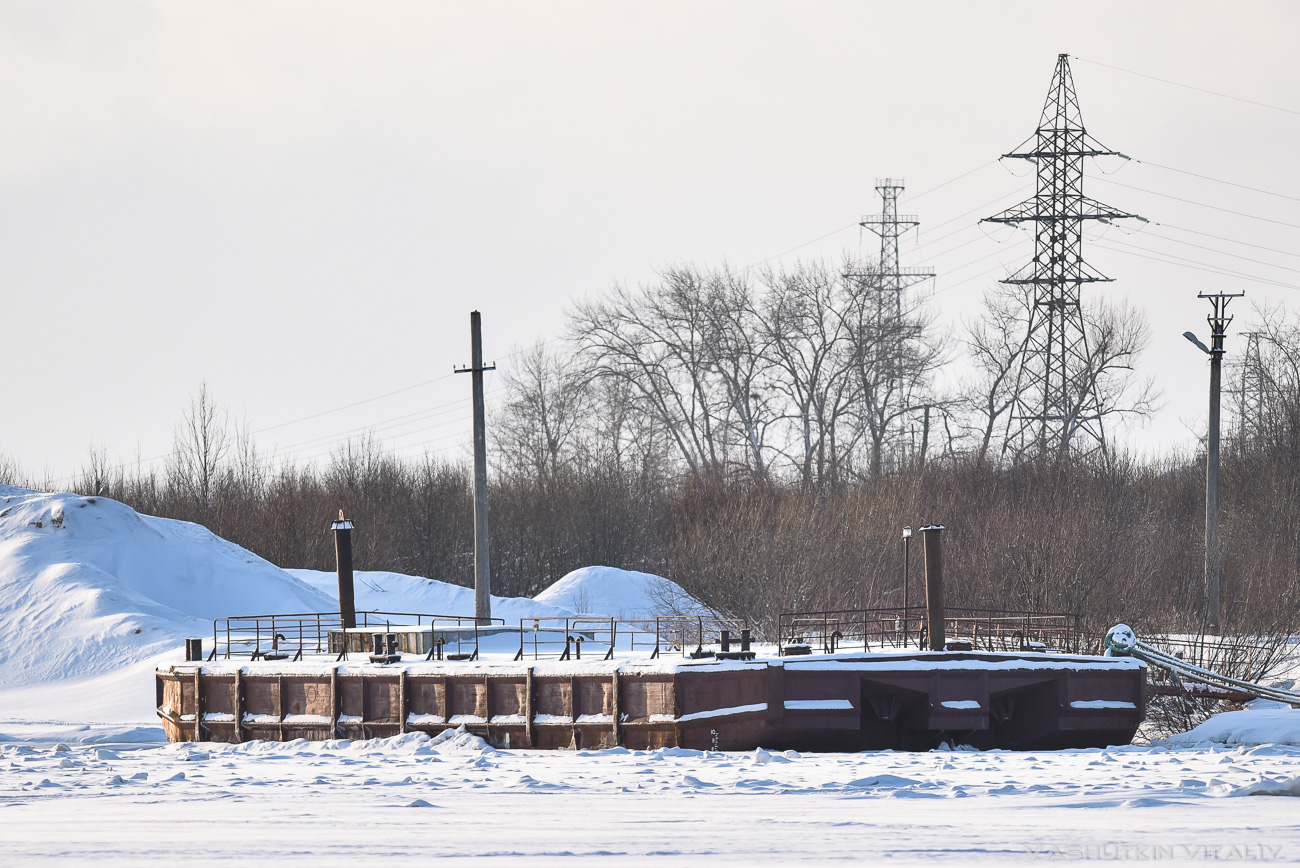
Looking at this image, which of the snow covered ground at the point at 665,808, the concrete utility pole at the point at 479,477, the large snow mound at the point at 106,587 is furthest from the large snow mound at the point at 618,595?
the snow covered ground at the point at 665,808

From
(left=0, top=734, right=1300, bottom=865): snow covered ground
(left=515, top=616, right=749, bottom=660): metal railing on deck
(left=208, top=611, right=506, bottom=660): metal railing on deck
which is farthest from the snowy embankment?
(left=0, top=734, right=1300, bottom=865): snow covered ground

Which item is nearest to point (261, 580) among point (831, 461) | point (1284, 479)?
point (831, 461)

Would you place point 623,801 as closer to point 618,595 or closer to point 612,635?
point 612,635

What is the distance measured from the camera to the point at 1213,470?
30609 mm

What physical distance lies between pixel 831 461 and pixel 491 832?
46.4 m

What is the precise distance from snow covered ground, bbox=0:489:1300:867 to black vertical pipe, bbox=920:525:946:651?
2.66 meters

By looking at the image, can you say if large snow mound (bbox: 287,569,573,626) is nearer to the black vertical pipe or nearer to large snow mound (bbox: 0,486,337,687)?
large snow mound (bbox: 0,486,337,687)

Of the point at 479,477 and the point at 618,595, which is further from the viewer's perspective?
the point at 618,595

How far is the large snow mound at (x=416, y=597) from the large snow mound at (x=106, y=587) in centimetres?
315

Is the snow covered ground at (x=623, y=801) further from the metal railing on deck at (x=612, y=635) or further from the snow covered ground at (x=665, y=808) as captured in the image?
the metal railing on deck at (x=612, y=635)

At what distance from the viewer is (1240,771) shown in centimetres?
1617

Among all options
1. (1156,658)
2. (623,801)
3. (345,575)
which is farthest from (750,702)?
(345,575)

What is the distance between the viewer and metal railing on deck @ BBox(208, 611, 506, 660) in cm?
2639

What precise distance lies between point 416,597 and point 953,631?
21.5m
